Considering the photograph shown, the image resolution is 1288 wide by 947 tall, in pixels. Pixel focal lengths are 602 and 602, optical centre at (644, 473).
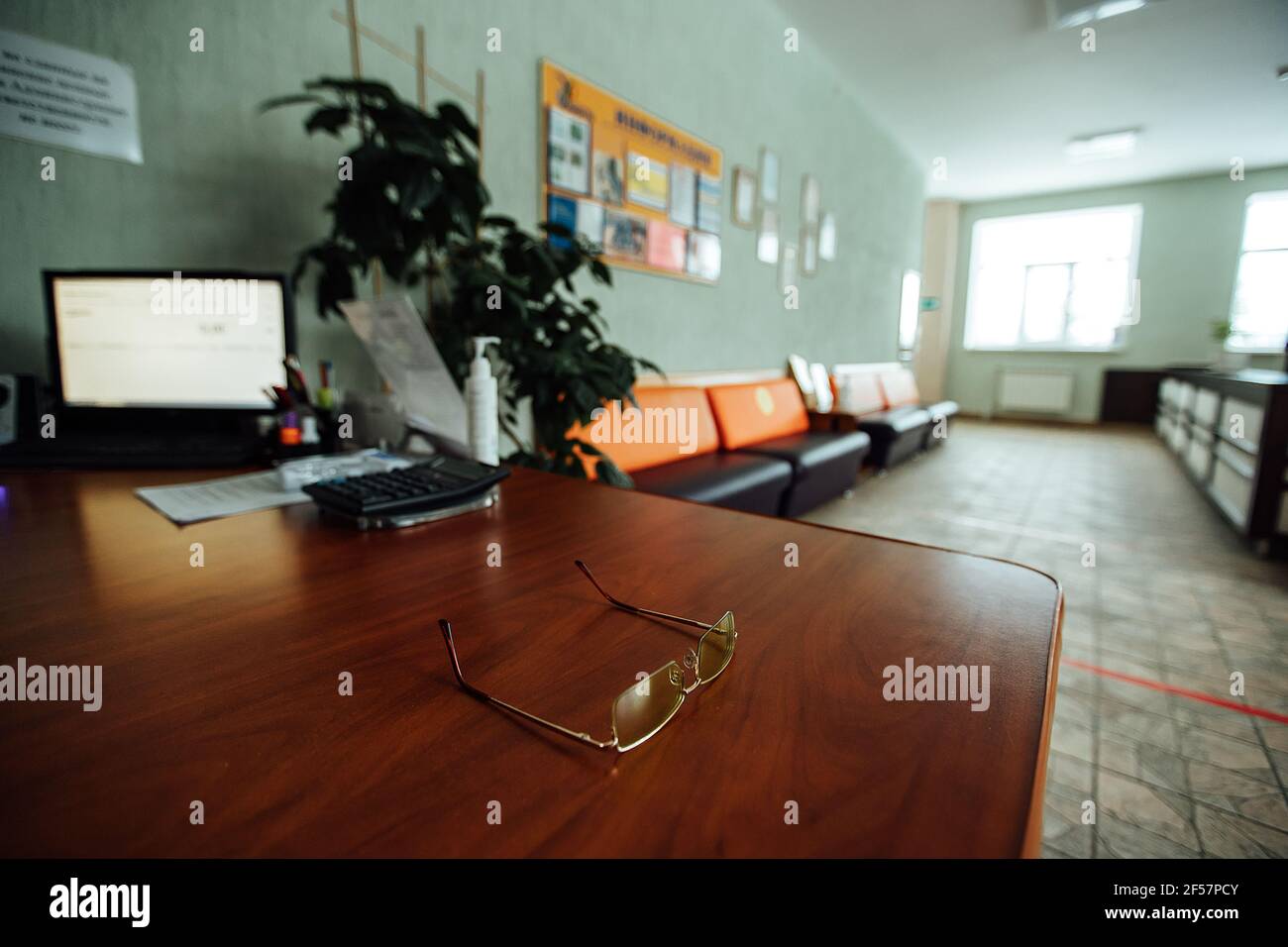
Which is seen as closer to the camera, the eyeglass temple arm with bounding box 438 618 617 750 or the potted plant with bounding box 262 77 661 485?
the eyeglass temple arm with bounding box 438 618 617 750

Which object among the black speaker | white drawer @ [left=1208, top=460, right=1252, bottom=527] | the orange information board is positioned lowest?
white drawer @ [left=1208, top=460, right=1252, bottom=527]

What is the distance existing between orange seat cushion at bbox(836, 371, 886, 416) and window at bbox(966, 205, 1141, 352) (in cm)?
459

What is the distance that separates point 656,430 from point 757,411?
1.12 m

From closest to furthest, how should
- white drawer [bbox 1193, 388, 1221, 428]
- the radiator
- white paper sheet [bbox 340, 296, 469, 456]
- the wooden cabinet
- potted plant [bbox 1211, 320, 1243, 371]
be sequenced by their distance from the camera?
white paper sheet [bbox 340, 296, 469, 456] < the wooden cabinet < white drawer [bbox 1193, 388, 1221, 428] < potted plant [bbox 1211, 320, 1243, 371] < the radiator

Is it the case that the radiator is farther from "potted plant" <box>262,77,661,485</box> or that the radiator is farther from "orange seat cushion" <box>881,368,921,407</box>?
"potted plant" <box>262,77,661,485</box>

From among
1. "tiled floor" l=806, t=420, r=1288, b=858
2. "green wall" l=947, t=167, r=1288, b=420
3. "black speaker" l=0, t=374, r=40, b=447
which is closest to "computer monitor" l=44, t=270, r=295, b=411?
"black speaker" l=0, t=374, r=40, b=447

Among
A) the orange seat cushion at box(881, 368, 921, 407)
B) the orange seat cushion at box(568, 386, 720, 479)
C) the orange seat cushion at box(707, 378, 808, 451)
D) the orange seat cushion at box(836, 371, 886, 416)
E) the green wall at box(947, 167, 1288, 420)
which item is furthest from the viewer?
the green wall at box(947, 167, 1288, 420)

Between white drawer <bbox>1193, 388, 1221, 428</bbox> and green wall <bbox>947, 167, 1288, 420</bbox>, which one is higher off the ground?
green wall <bbox>947, 167, 1288, 420</bbox>

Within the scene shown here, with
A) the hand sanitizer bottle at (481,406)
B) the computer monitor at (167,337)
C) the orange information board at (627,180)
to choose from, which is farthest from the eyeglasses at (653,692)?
the orange information board at (627,180)

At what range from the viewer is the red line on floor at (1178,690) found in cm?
173

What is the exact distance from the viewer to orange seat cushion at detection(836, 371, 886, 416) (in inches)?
204

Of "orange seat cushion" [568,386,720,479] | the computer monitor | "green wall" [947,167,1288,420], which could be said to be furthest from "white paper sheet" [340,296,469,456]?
"green wall" [947,167,1288,420]

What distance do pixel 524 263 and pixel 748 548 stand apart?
4.12 feet
